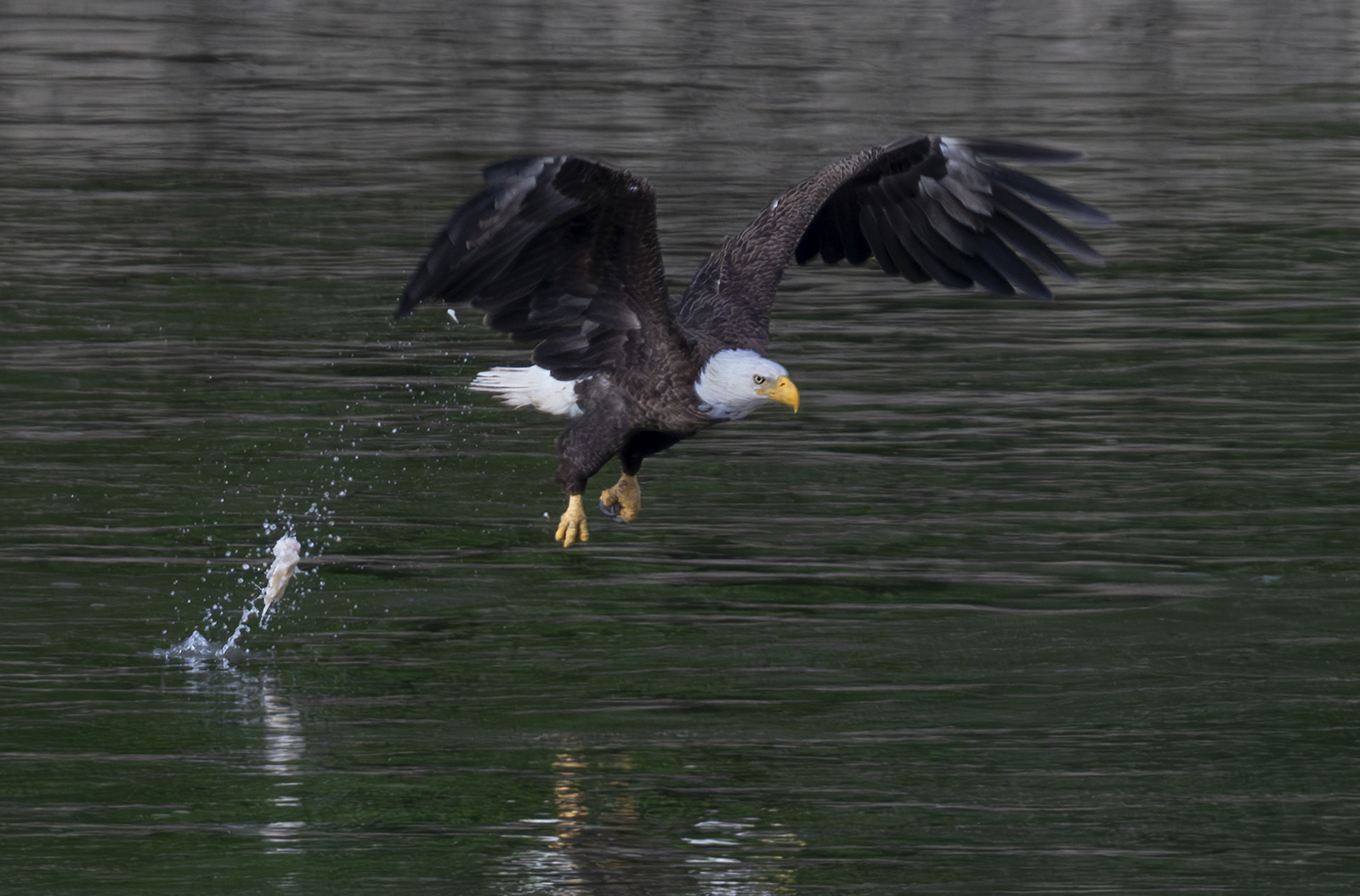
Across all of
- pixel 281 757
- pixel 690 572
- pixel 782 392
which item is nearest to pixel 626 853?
pixel 281 757

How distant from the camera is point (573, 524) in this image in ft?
27.8

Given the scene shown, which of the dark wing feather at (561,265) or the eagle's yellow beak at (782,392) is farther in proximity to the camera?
the eagle's yellow beak at (782,392)

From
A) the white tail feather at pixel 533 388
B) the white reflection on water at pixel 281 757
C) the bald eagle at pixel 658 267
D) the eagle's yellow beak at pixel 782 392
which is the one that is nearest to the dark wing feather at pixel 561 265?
the bald eagle at pixel 658 267

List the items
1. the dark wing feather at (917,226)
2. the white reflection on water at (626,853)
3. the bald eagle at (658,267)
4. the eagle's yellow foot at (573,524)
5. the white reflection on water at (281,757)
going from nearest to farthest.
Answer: the white reflection on water at (626,853) < the white reflection on water at (281,757) < the bald eagle at (658,267) < the eagle's yellow foot at (573,524) < the dark wing feather at (917,226)

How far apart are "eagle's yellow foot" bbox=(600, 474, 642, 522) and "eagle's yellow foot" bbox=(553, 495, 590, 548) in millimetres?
279

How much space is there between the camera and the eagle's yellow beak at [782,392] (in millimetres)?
7859

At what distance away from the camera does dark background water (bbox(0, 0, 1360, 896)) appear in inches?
239

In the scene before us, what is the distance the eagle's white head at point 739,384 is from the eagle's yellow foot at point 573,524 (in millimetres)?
671

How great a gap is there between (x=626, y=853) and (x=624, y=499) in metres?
3.04

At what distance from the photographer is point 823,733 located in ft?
22.5

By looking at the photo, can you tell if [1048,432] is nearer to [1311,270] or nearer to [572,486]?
[572,486]

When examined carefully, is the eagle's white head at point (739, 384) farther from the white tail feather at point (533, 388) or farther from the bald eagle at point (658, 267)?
the white tail feather at point (533, 388)

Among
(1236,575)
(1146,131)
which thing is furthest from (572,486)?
(1146,131)

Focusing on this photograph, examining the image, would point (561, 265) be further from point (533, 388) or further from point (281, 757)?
point (281, 757)
